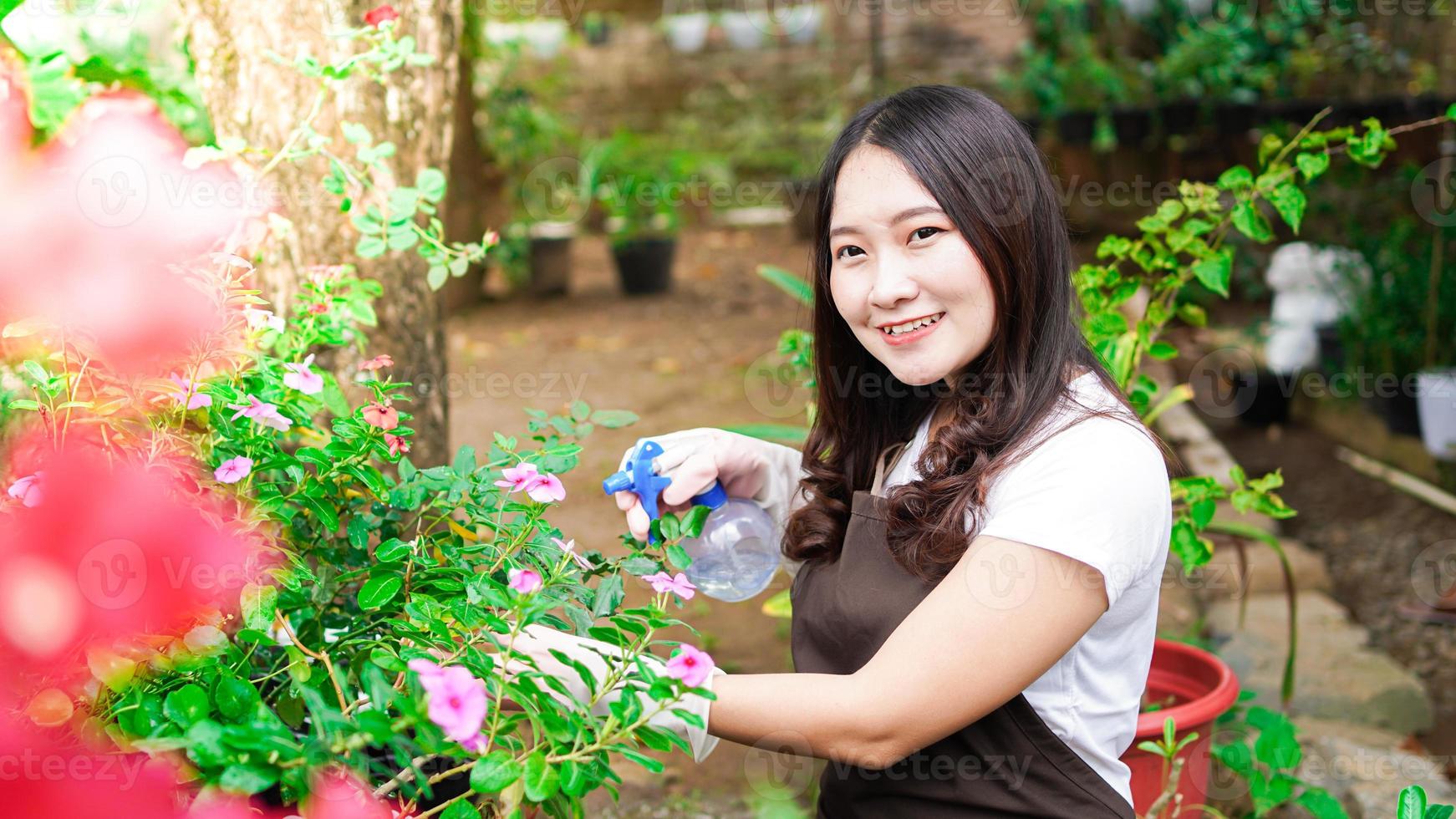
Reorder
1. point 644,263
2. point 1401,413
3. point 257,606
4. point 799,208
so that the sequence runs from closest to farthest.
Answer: point 257,606 → point 1401,413 → point 644,263 → point 799,208

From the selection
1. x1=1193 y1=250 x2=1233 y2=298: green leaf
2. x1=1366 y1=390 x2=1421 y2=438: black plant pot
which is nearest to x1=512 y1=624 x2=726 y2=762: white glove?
x1=1193 y1=250 x2=1233 y2=298: green leaf

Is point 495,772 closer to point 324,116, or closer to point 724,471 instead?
point 724,471

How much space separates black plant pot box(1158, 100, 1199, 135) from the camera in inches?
205

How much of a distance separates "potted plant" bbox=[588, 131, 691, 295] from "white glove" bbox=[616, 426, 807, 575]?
522 centimetres

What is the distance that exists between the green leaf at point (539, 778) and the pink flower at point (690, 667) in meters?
0.11

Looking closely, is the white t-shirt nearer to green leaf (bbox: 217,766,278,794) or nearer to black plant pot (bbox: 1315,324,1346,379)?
green leaf (bbox: 217,766,278,794)

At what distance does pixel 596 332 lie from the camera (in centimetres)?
604

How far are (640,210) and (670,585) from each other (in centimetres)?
617

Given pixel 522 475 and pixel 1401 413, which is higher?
pixel 522 475

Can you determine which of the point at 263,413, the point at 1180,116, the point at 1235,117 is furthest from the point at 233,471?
the point at 1180,116

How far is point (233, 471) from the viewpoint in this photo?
1085 millimetres

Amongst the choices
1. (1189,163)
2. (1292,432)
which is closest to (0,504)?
(1292,432)

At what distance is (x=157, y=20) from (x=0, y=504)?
2637 mm

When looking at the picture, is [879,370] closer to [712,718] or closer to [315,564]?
[712,718]
